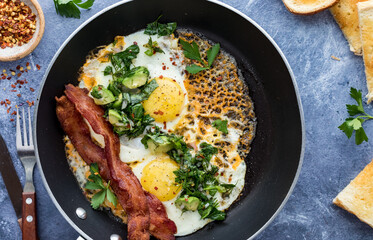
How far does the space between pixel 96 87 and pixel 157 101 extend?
46cm

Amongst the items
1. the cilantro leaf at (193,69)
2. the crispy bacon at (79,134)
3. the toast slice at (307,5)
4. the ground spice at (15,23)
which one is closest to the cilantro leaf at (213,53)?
the cilantro leaf at (193,69)

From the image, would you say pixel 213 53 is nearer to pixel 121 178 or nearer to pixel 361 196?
pixel 121 178

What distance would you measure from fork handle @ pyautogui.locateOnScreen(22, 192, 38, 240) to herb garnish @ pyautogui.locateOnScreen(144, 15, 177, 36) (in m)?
1.55

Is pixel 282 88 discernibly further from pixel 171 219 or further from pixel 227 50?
pixel 171 219

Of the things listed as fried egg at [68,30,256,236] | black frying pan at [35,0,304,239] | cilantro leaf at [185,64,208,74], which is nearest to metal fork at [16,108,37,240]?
black frying pan at [35,0,304,239]

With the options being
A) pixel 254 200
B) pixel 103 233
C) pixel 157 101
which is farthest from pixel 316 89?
pixel 103 233

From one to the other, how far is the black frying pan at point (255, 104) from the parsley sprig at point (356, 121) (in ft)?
1.25

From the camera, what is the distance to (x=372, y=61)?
3.00 m

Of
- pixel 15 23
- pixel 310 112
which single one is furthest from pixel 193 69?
pixel 15 23

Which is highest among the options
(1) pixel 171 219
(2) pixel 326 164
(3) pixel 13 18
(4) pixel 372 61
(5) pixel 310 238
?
(3) pixel 13 18

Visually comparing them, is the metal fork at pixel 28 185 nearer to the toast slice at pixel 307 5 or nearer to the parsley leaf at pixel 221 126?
the parsley leaf at pixel 221 126

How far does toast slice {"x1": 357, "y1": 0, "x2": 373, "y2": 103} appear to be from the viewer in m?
2.92

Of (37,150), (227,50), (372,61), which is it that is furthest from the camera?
(227,50)

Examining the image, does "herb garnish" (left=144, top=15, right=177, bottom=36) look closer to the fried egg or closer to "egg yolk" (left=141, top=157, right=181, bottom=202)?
the fried egg
